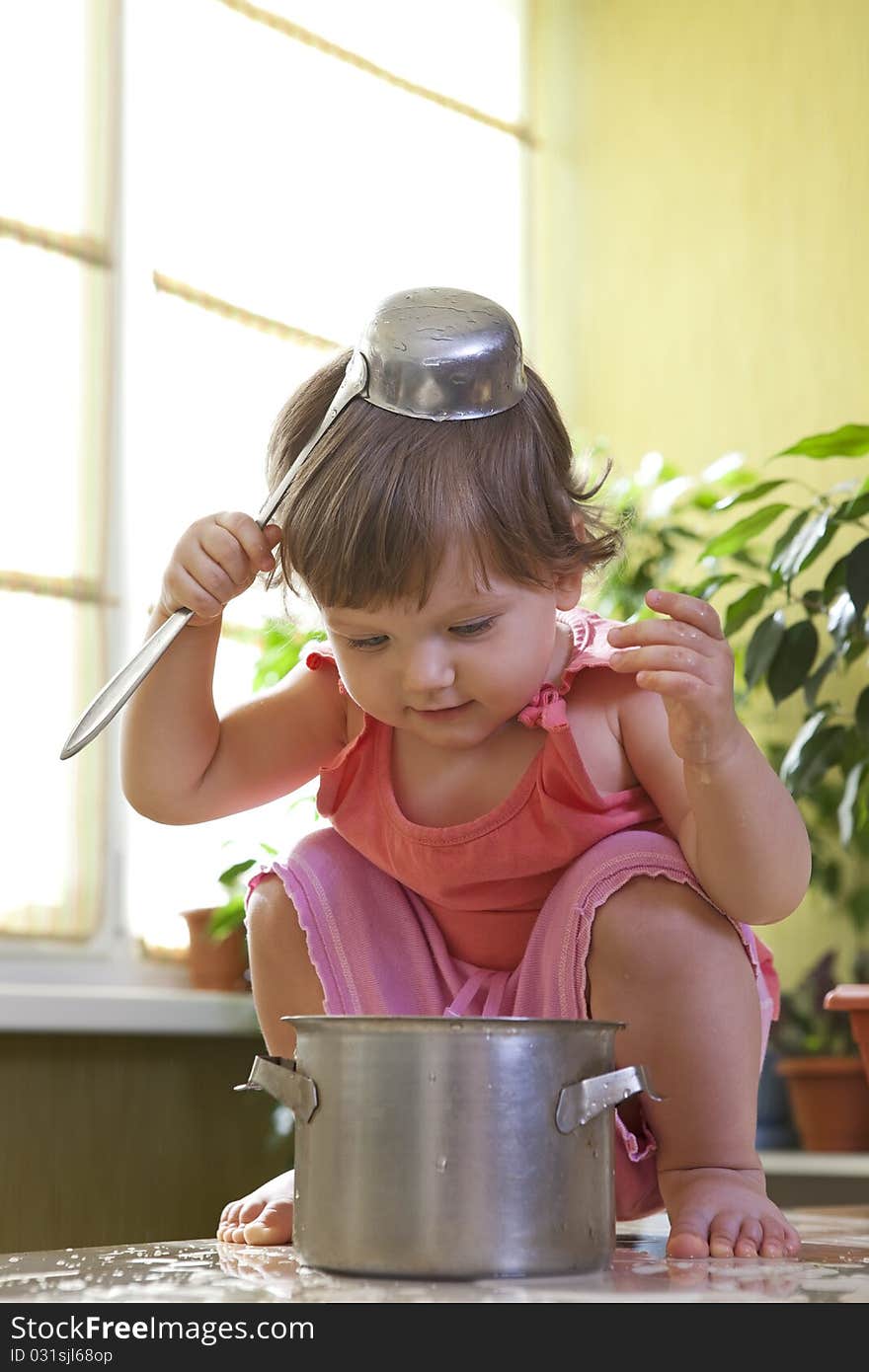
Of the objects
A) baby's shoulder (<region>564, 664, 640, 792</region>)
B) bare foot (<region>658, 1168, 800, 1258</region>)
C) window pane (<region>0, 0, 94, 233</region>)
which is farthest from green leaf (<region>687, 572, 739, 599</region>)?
window pane (<region>0, 0, 94, 233</region>)

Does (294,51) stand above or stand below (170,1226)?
above

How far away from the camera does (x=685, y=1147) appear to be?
2.89ft

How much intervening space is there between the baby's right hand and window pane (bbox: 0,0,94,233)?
1.50 m

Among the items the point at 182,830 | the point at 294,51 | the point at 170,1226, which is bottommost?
the point at 170,1226

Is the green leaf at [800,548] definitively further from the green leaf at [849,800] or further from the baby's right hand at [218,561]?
the baby's right hand at [218,561]

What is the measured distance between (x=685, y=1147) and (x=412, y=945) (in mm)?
243

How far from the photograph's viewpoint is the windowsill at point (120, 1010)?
1.96 metres

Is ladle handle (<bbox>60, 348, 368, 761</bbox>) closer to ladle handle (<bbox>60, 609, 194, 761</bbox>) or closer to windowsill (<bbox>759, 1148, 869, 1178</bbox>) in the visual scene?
ladle handle (<bbox>60, 609, 194, 761</bbox>)

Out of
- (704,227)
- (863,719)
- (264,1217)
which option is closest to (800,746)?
(863,719)

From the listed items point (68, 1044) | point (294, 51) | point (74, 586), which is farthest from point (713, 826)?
point (294, 51)

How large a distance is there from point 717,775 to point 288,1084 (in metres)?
0.28

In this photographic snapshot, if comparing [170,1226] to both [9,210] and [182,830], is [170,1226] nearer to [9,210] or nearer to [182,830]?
[182,830]

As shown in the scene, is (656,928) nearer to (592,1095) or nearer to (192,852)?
(592,1095)

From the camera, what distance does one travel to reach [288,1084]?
0.73 metres
